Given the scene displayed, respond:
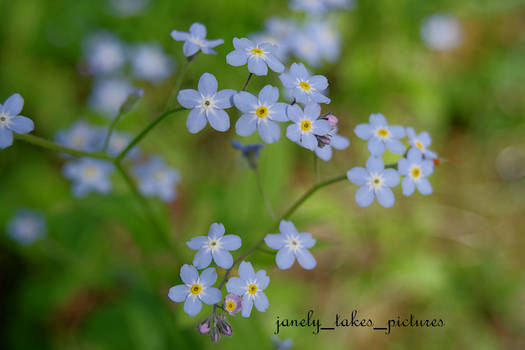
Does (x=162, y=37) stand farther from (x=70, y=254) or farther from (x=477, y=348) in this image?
(x=477, y=348)

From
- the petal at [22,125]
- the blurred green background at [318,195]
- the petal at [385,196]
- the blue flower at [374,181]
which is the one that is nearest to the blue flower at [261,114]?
the blue flower at [374,181]

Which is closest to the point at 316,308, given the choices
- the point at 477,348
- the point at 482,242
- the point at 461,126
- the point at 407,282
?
the point at 407,282

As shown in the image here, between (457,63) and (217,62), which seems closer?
(217,62)

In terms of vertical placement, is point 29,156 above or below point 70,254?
above

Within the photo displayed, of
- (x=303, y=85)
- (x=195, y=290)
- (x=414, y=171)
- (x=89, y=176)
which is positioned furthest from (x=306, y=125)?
(x=89, y=176)

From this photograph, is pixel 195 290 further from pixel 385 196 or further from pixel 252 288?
pixel 385 196

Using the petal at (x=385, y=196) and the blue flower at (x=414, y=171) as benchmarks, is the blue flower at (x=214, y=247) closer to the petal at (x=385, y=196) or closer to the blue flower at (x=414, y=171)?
the petal at (x=385, y=196)

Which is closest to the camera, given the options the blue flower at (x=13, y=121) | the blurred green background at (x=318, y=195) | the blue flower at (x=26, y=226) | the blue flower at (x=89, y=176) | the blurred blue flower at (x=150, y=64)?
the blue flower at (x=13, y=121)
